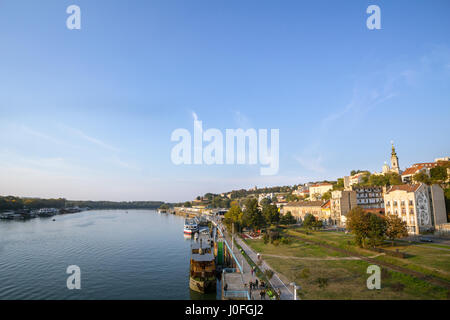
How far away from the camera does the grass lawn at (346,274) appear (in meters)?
25.1

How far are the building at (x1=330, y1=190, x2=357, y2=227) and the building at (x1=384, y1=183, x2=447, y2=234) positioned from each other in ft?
59.5

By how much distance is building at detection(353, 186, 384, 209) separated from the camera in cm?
8988

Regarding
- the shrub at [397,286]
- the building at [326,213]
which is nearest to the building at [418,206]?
the building at [326,213]

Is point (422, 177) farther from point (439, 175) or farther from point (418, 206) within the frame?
point (418, 206)

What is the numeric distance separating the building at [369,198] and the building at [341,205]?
5921mm

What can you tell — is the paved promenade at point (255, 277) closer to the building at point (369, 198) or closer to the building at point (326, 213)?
the building at point (326, 213)

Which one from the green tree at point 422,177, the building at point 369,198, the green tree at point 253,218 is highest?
the green tree at point 422,177

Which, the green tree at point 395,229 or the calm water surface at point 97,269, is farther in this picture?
the green tree at point 395,229

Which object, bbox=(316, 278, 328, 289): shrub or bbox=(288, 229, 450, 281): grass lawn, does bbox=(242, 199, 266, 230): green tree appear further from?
bbox=(316, 278, 328, 289): shrub

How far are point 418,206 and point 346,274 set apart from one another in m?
38.7

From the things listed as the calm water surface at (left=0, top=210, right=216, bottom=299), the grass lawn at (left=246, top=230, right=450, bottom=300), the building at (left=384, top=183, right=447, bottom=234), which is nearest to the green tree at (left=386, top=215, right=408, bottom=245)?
the grass lawn at (left=246, top=230, right=450, bottom=300)

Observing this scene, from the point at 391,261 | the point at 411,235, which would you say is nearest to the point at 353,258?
the point at 391,261

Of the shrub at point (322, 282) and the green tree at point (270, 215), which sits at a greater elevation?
the green tree at point (270, 215)

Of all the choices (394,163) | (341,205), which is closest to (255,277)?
(341,205)
